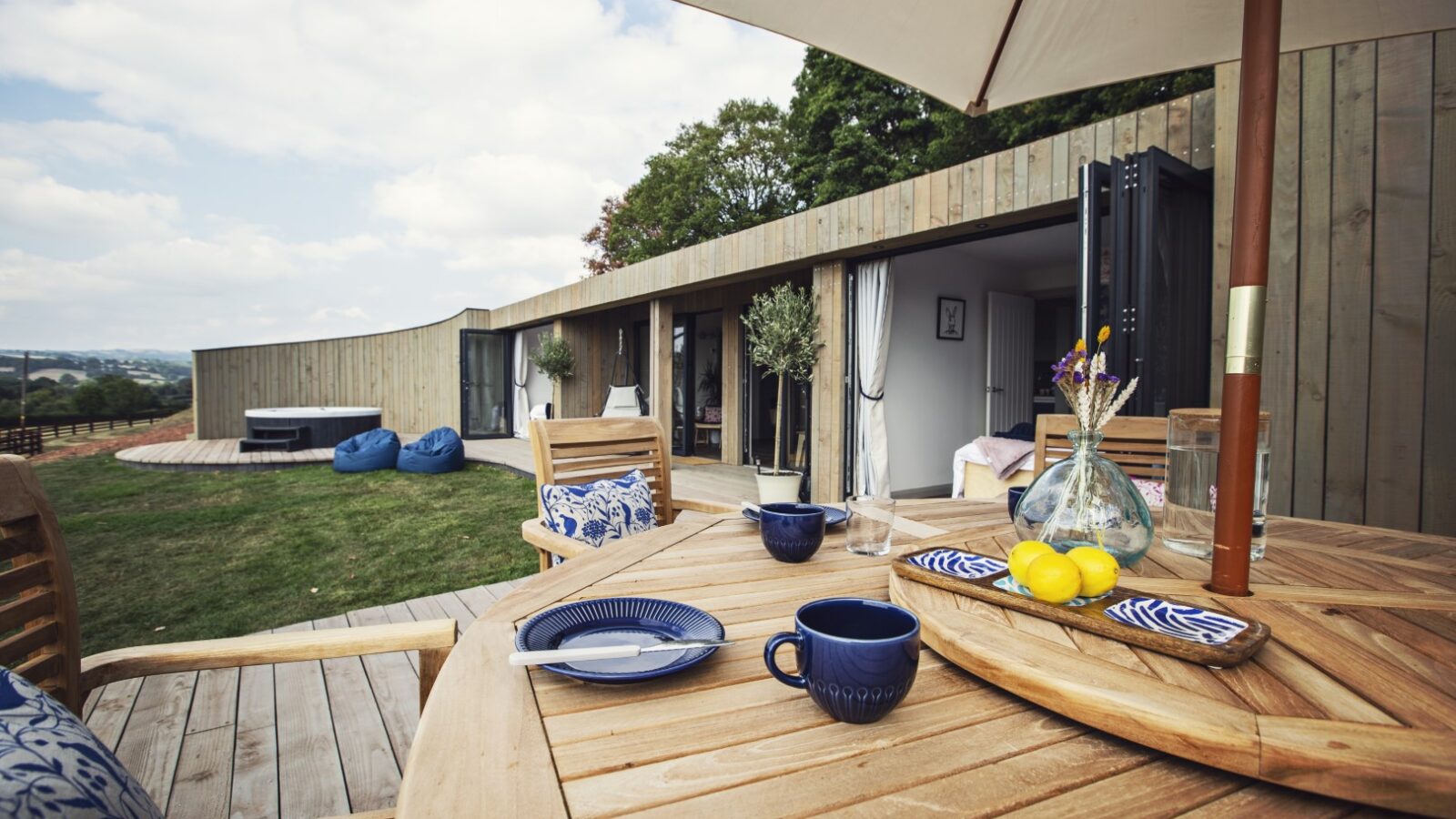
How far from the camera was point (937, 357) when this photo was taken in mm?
6258

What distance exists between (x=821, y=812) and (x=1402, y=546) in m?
1.39

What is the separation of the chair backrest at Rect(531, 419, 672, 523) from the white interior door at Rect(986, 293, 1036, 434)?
5213 mm

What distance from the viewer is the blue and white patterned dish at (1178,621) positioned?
2.07 ft

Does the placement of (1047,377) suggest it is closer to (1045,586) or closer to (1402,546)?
(1402,546)

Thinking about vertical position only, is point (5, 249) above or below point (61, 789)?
above

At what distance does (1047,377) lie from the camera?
782 centimetres

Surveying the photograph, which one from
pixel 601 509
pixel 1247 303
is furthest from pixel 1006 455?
pixel 1247 303

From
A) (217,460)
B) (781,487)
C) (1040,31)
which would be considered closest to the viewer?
(1040,31)

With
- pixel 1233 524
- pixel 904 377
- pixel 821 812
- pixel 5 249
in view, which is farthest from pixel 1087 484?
pixel 5 249

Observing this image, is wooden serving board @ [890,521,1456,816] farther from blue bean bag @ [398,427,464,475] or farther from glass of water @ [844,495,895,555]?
blue bean bag @ [398,427,464,475]

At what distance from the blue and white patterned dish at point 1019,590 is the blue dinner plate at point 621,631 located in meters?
0.37

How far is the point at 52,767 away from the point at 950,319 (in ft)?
21.9

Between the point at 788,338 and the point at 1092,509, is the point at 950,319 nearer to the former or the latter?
the point at 788,338

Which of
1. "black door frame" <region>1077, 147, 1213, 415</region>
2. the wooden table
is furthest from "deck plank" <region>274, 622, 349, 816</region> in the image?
"black door frame" <region>1077, 147, 1213, 415</region>
